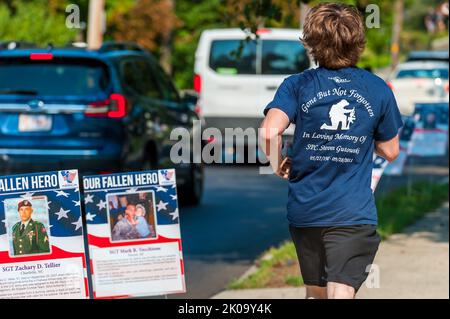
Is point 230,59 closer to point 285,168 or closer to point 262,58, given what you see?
point 262,58

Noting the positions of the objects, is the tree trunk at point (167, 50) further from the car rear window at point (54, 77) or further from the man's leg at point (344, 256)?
the man's leg at point (344, 256)

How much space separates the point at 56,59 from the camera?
12195 millimetres

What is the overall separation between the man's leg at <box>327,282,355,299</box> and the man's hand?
513 mm

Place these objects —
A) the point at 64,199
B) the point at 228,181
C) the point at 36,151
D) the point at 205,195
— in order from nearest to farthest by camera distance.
Answer: the point at 64,199 < the point at 36,151 < the point at 205,195 < the point at 228,181

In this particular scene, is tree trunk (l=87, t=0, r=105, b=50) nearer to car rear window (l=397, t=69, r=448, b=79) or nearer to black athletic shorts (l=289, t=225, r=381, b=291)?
car rear window (l=397, t=69, r=448, b=79)

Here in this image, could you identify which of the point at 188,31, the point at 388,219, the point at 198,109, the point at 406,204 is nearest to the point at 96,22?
the point at 198,109

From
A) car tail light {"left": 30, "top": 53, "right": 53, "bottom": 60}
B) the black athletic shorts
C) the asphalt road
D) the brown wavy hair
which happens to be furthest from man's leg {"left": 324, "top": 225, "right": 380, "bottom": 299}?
car tail light {"left": 30, "top": 53, "right": 53, "bottom": 60}

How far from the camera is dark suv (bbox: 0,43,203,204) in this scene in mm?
11984

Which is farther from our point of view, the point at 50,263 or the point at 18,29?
the point at 18,29

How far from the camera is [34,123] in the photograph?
1205 cm

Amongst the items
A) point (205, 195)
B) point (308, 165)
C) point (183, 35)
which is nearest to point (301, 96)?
point (308, 165)
